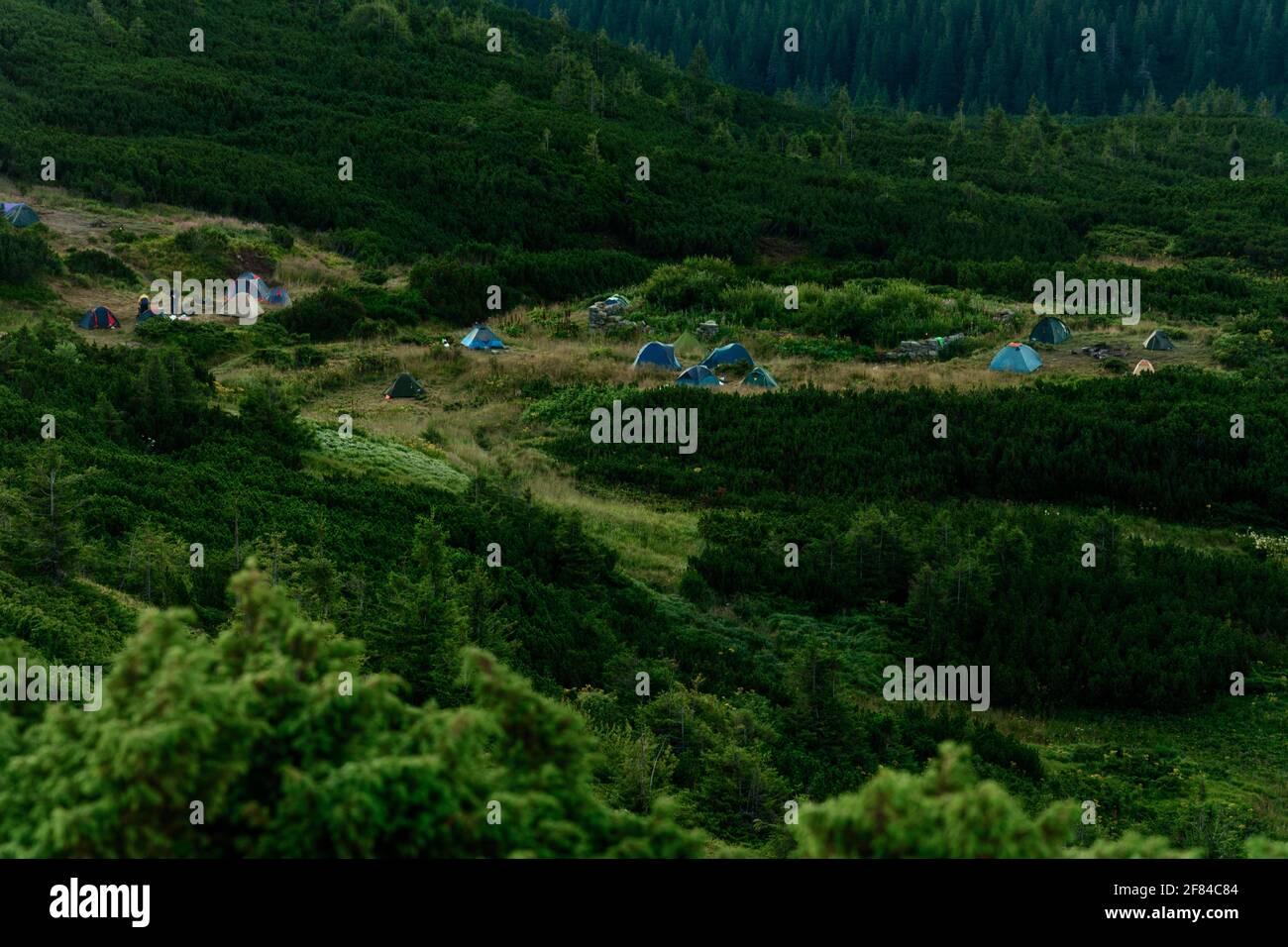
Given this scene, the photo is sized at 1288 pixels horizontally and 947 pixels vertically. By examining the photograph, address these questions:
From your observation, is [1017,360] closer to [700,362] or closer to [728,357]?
[728,357]

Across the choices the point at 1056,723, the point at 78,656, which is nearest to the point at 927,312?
the point at 1056,723

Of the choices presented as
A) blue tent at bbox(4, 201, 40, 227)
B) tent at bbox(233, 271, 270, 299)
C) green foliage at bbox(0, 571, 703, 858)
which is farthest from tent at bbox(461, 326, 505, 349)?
green foliage at bbox(0, 571, 703, 858)

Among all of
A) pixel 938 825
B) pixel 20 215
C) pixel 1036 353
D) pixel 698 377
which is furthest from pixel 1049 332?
pixel 938 825

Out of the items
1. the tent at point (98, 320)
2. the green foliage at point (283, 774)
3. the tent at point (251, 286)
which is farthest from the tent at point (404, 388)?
the green foliage at point (283, 774)

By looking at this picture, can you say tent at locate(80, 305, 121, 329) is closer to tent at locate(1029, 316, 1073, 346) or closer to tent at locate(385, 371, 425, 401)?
tent at locate(385, 371, 425, 401)

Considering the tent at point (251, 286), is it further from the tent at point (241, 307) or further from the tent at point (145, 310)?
the tent at point (145, 310)
